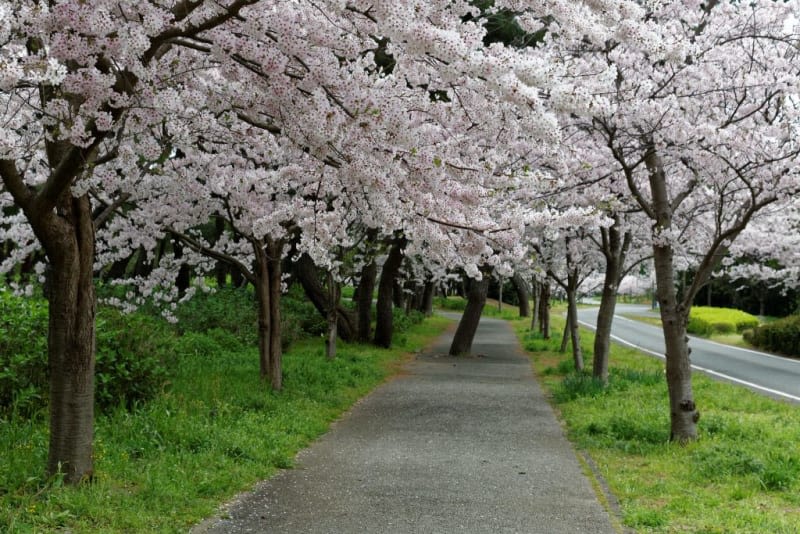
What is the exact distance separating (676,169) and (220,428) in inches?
319

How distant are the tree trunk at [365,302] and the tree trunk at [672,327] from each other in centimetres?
1356

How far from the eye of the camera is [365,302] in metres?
23.3

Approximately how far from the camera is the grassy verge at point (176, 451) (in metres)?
5.55

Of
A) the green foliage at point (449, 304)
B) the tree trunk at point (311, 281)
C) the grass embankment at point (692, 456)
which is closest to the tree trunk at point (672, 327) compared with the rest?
the grass embankment at point (692, 456)

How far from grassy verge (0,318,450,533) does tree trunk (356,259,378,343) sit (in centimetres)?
937

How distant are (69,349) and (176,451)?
1.94 meters

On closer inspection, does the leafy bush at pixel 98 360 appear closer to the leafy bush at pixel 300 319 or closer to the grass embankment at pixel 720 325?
the leafy bush at pixel 300 319

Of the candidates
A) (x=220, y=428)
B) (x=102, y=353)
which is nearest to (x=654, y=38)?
(x=220, y=428)

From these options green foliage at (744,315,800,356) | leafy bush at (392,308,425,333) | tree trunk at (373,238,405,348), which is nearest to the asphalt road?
green foliage at (744,315,800,356)

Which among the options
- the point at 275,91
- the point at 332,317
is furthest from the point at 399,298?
the point at 275,91

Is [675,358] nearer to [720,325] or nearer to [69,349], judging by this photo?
[69,349]

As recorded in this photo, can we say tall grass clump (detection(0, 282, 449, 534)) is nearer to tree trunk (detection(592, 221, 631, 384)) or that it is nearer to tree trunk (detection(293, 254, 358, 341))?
tree trunk (detection(592, 221, 631, 384))

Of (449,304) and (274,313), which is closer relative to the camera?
(274,313)

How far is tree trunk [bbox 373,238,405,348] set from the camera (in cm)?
2264
